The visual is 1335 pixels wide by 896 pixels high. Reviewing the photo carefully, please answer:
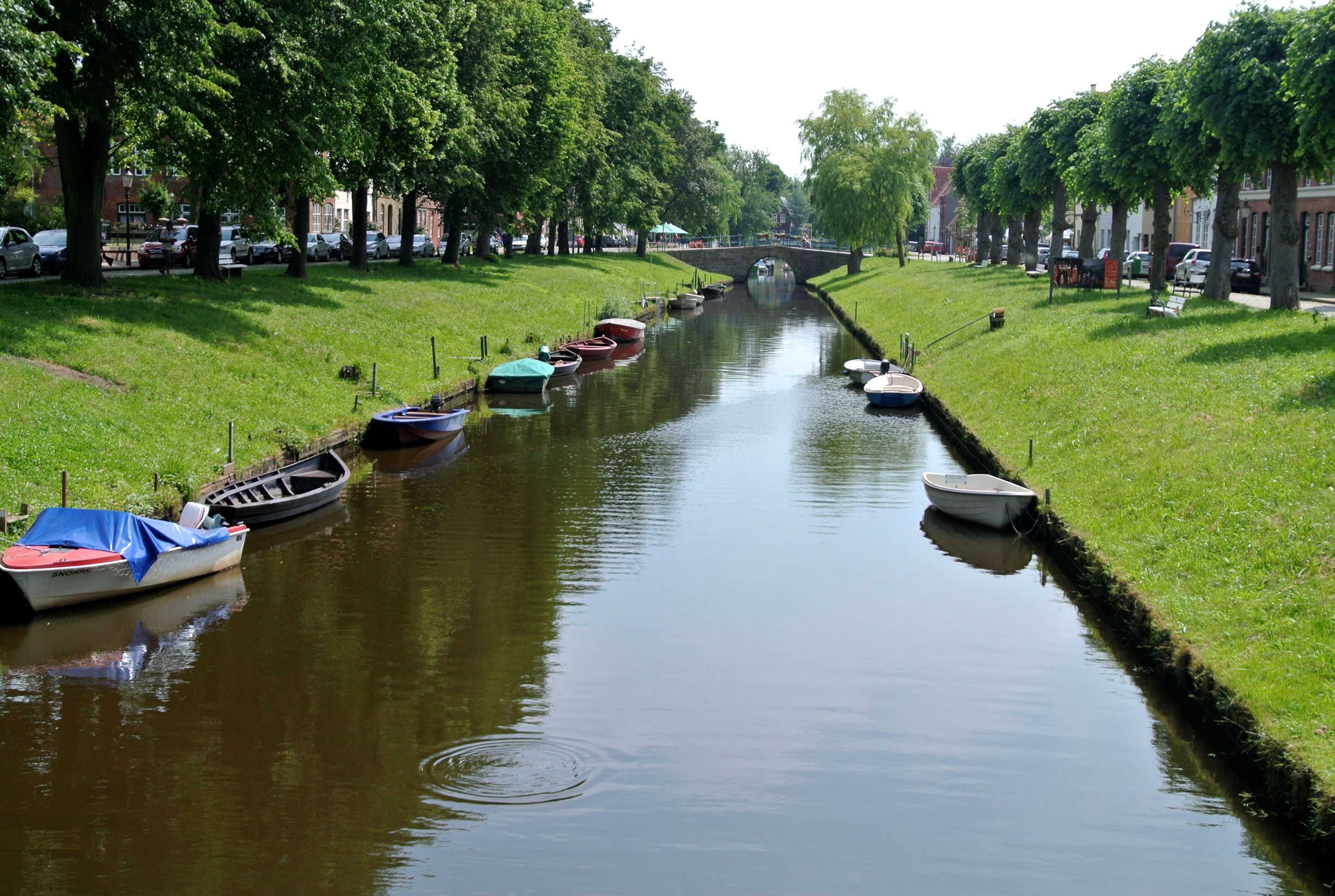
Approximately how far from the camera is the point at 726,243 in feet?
430

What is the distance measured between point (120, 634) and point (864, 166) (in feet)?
219

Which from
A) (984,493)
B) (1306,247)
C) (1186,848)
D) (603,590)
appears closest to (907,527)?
(984,493)

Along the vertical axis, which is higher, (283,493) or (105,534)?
(105,534)

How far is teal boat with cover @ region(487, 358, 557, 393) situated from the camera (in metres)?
33.8

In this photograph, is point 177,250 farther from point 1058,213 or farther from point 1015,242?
point 1015,242

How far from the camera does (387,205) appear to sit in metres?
93.1

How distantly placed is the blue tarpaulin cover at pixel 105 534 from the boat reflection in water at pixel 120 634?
0.56 metres

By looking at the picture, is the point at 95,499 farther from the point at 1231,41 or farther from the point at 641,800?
the point at 1231,41

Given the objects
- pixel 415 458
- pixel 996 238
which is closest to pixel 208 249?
pixel 415 458

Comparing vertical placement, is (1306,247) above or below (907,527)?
above

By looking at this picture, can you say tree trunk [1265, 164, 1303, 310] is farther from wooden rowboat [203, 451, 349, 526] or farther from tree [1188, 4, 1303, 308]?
wooden rowboat [203, 451, 349, 526]

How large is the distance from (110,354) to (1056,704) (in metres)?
17.5

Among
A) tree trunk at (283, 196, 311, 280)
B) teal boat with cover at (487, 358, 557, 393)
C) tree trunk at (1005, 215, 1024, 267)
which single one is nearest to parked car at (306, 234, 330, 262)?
tree trunk at (283, 196, 311, 280)

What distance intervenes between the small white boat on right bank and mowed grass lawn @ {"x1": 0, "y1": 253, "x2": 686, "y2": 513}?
1121 cm
